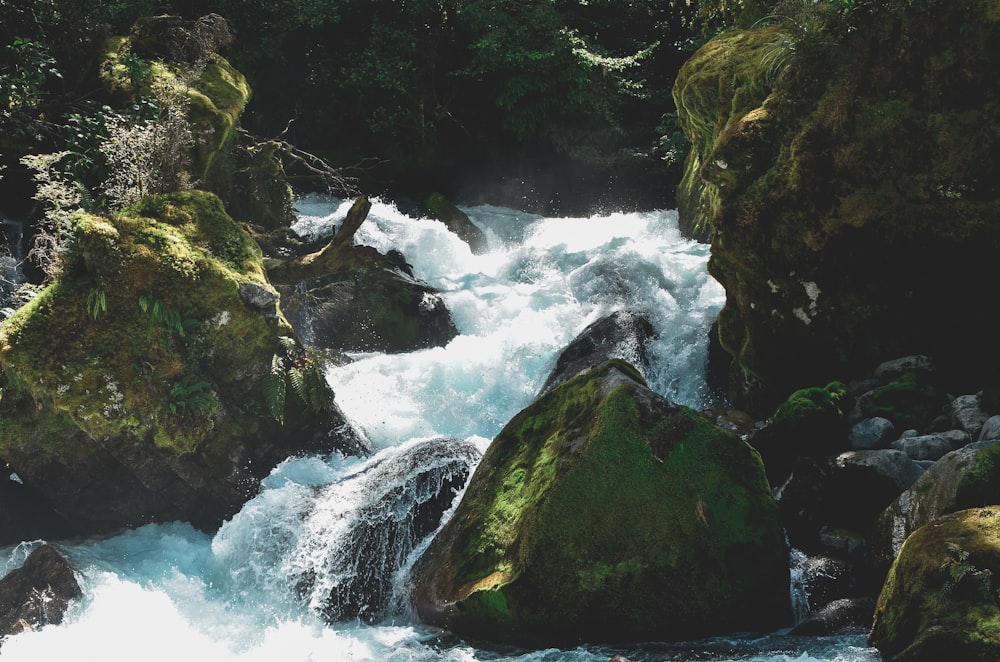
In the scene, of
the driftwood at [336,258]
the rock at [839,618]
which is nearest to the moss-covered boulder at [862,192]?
the rock at [839,618]

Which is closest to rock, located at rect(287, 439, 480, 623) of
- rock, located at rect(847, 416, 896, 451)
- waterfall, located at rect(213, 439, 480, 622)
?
waterfall, located at rect(213, 439, 480, 622)

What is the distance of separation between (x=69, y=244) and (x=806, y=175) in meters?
7.68

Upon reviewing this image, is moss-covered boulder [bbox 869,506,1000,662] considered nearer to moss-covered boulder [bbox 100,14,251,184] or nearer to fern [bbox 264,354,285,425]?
fern [bbox 264,354,285,425]

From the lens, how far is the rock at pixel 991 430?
244 inches

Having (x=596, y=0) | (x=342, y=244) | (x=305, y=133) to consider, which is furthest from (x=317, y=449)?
(x=596, y=0)

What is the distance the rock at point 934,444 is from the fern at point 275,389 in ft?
21.0

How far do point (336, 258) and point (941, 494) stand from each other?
7.15m

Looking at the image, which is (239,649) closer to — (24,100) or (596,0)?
(24,100)

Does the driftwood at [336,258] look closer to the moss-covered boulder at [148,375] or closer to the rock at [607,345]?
the moss-covered boulder at [148,375]

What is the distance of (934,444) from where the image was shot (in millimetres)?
6621

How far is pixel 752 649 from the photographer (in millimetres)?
5566

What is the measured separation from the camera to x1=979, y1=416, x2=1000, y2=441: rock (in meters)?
6.19

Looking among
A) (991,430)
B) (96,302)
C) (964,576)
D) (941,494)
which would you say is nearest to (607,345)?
(991,430)

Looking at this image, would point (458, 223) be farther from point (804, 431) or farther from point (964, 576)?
point (964, 576)
